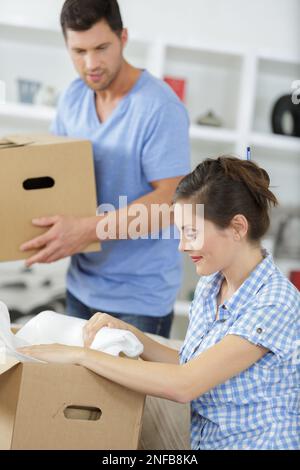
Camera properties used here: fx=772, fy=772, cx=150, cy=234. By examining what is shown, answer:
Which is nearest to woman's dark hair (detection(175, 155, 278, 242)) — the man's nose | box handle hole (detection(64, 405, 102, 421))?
box handle hole (detection(64, 405, 102, 421))

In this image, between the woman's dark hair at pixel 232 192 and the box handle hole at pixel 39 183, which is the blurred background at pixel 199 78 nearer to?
the box handle hole at pixel 39 183

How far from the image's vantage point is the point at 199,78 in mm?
3564

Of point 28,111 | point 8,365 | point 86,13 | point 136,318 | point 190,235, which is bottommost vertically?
point 136,318

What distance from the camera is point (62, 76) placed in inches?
138

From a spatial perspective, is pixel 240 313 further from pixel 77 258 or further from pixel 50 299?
pixel 50 299

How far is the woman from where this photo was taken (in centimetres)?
123

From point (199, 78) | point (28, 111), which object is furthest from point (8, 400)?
point (199, 78)

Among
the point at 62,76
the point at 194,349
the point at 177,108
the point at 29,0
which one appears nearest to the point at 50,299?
the point at 62,76

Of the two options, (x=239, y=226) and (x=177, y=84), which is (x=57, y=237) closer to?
(x=239, y=226)

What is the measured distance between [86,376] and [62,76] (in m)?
2.52

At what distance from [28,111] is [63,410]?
2.25 metres

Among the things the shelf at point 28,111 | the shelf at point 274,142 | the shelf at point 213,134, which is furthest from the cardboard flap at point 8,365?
the shelf at point 274,142

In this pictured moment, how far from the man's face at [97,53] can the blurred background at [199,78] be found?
1417mm

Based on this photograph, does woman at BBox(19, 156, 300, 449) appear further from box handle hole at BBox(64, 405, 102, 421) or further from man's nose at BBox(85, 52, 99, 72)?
man's nose at BBox(85, 52, 99, 72)
